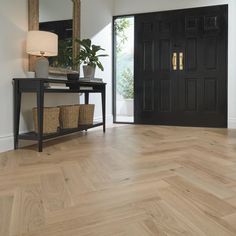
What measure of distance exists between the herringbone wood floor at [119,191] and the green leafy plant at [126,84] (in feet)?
11.8

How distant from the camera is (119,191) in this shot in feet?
5.65

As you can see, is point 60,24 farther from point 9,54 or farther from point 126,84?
point 126,84

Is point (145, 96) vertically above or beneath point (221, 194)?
above

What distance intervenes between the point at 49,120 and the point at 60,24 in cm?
133

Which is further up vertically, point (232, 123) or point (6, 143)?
point (232, 123)

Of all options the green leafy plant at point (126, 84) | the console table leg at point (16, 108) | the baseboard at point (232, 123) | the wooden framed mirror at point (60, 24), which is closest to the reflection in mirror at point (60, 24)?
the wooden framed mirror at point (60, 24)

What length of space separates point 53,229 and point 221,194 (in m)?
0.95

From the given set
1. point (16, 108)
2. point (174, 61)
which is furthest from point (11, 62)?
point (174, 61)

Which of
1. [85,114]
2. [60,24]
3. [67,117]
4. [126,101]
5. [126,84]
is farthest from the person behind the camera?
[126,101]

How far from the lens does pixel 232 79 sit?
4.61m

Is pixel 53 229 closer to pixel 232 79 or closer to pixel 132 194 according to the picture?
pixel 132 194

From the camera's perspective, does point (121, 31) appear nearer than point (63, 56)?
No

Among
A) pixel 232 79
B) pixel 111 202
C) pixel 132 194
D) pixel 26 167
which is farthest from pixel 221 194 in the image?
pixel 232 79

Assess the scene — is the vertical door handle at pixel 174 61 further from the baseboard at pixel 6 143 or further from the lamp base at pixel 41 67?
the baseboard at pixel 6 143
